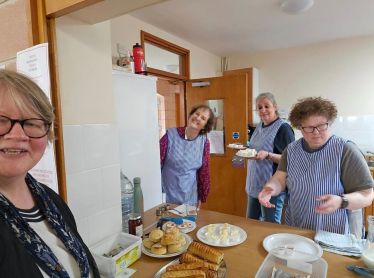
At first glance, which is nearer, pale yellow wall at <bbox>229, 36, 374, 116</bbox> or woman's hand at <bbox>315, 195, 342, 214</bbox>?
woman's hand at <bbox>315, 195, 342, 214</bbox>

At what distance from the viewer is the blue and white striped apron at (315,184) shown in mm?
1271

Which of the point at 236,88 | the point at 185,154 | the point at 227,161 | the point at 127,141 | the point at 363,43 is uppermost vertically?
the point at 363,43

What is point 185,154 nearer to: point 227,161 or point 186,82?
point 227,161

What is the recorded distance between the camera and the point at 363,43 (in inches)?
124

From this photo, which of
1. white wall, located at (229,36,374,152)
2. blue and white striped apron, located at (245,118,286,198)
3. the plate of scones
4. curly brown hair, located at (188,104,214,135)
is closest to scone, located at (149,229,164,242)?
the plate of scones

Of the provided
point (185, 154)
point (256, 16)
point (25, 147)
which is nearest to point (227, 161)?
point (185, 154)

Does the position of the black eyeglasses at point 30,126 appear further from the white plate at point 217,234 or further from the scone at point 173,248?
the white plate at point 217,234

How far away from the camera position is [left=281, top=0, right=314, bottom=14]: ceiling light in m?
2.06

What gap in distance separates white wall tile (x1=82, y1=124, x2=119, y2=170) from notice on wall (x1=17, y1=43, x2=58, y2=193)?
0.45ft

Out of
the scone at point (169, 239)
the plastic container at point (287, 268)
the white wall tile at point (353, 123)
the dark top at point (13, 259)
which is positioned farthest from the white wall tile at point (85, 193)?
the white wall tile at point (353, 123)

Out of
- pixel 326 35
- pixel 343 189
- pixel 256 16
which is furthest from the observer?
pixel 326 35

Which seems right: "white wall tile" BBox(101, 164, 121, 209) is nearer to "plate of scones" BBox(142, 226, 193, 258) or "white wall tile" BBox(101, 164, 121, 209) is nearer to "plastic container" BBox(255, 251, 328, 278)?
"plate of scones" BBox(142, 226, 193, 258)

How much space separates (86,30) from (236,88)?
2.35 metres

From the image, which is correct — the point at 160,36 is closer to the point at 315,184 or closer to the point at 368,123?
the point at 315,184
